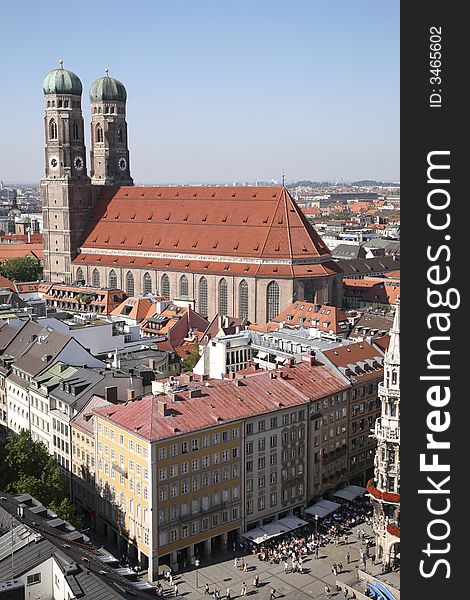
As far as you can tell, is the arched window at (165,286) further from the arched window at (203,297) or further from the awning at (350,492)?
the awning at (350,492)

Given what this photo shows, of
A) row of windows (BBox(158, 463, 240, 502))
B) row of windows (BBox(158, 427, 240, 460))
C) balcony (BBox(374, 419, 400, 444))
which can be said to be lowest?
row of windows (BBox(158, 463, 240, 502))

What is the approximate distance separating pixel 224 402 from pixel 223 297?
72.4 meters

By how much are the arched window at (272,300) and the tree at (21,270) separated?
214 ft

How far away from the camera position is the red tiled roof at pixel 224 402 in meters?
63.5

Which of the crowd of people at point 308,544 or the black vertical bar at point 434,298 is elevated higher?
the black vertical bar at point 434,298

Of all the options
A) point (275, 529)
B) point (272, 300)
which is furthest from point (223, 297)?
point (275, 529)

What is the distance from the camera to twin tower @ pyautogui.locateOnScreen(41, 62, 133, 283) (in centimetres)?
15462

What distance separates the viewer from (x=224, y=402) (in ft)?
224

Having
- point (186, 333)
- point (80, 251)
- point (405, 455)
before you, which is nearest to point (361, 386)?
point (186, 333)

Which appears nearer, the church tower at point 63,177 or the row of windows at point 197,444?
the row of windows at point 197,444

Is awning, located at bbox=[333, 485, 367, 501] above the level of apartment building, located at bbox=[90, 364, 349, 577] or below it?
below

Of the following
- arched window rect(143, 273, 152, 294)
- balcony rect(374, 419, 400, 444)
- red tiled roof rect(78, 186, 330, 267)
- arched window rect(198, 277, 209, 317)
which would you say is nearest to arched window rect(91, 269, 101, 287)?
red tiled roof rect(78, 186, 330, 267)

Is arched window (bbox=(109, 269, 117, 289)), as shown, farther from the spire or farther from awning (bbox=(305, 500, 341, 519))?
the spire

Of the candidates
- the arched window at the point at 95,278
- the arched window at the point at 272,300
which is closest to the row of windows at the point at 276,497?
the arched window at the point at 272,300
